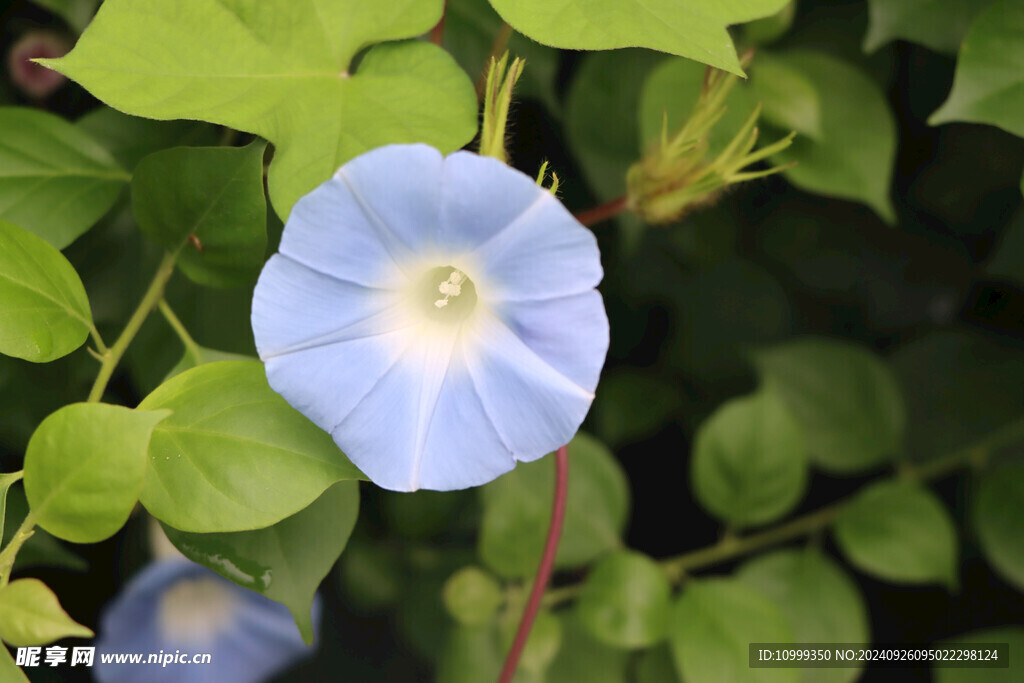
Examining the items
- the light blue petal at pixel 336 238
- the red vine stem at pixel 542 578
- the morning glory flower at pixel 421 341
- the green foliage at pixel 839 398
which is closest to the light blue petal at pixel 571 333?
the morning glory flower at pixel 421 341

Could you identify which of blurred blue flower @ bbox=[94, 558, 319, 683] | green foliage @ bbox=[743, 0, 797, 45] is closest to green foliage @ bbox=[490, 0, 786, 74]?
green foliage @ bbox=[743, 0, 797, 45]

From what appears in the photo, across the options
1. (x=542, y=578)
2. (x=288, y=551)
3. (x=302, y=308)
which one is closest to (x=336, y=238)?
(x=302, y=308)

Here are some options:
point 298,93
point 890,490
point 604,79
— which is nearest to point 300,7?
point 298,93

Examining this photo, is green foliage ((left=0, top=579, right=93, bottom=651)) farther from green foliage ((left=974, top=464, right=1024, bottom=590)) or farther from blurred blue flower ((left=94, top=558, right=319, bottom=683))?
green foliage ((left=974, top=464, right=1024, bottom=590))

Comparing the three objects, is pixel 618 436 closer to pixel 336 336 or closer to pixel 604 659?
pixel 604 659

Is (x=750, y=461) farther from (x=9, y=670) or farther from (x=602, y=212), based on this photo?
(x=9, y=670)

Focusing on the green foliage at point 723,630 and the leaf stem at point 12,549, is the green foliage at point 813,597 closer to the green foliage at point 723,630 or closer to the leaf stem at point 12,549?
the green foliage at point 723,630
